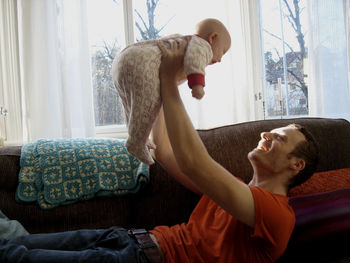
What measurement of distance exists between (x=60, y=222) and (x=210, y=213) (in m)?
0.68

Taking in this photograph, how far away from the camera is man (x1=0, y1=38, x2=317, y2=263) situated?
102 cm

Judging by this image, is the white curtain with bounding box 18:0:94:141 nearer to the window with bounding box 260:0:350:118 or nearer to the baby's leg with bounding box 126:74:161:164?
the baby's leg with bounding box 126:74:161:164

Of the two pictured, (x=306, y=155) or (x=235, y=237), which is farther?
(x=306, y=155)

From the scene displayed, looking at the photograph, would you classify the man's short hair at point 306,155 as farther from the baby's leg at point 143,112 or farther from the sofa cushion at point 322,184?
the baby's leg at point 143,112

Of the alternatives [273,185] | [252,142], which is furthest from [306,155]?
[252,142]

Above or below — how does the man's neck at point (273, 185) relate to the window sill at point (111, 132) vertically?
below

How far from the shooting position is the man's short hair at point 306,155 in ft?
4.48

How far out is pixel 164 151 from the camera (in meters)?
1.42

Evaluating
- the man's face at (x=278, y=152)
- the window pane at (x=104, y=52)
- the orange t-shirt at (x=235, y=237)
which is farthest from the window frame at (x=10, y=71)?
the man's face at (x=278, y=152)

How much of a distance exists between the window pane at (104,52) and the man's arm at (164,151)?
1.23 m

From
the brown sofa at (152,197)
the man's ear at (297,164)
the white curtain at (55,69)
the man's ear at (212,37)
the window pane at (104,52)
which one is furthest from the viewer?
the window pane at (104,52)

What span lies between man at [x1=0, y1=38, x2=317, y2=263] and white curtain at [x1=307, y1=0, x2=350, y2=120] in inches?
65.0

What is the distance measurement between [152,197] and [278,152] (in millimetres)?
606

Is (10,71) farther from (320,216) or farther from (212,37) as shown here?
(320,216)
